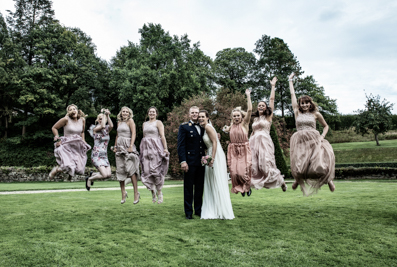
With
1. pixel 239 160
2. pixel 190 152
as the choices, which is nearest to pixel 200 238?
pixel 190 152

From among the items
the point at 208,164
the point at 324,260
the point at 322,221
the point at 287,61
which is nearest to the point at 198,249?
the point at 324,260

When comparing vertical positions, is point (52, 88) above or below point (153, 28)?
below

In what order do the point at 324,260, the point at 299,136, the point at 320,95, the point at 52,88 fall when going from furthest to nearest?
the point at 320,95 < the point at 52,88 < the point at 299,136 < the point at 324,260

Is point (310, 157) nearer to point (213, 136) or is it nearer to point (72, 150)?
point (213, 136)

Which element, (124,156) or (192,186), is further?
(124,156)

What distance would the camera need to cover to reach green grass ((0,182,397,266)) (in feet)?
12.8

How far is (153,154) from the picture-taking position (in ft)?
26.9

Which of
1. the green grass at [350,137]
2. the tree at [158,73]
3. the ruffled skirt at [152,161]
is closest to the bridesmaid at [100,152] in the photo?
the ruffled skirt at [152,161]

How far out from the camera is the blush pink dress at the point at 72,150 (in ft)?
25.2

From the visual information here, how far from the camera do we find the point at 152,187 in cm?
835

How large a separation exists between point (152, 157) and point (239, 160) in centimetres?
234

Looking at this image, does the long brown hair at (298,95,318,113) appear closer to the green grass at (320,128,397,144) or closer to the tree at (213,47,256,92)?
the tree at (213,47,256,92)

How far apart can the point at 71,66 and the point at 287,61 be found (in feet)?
89.6

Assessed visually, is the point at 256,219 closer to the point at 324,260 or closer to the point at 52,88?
the point at 324,260
